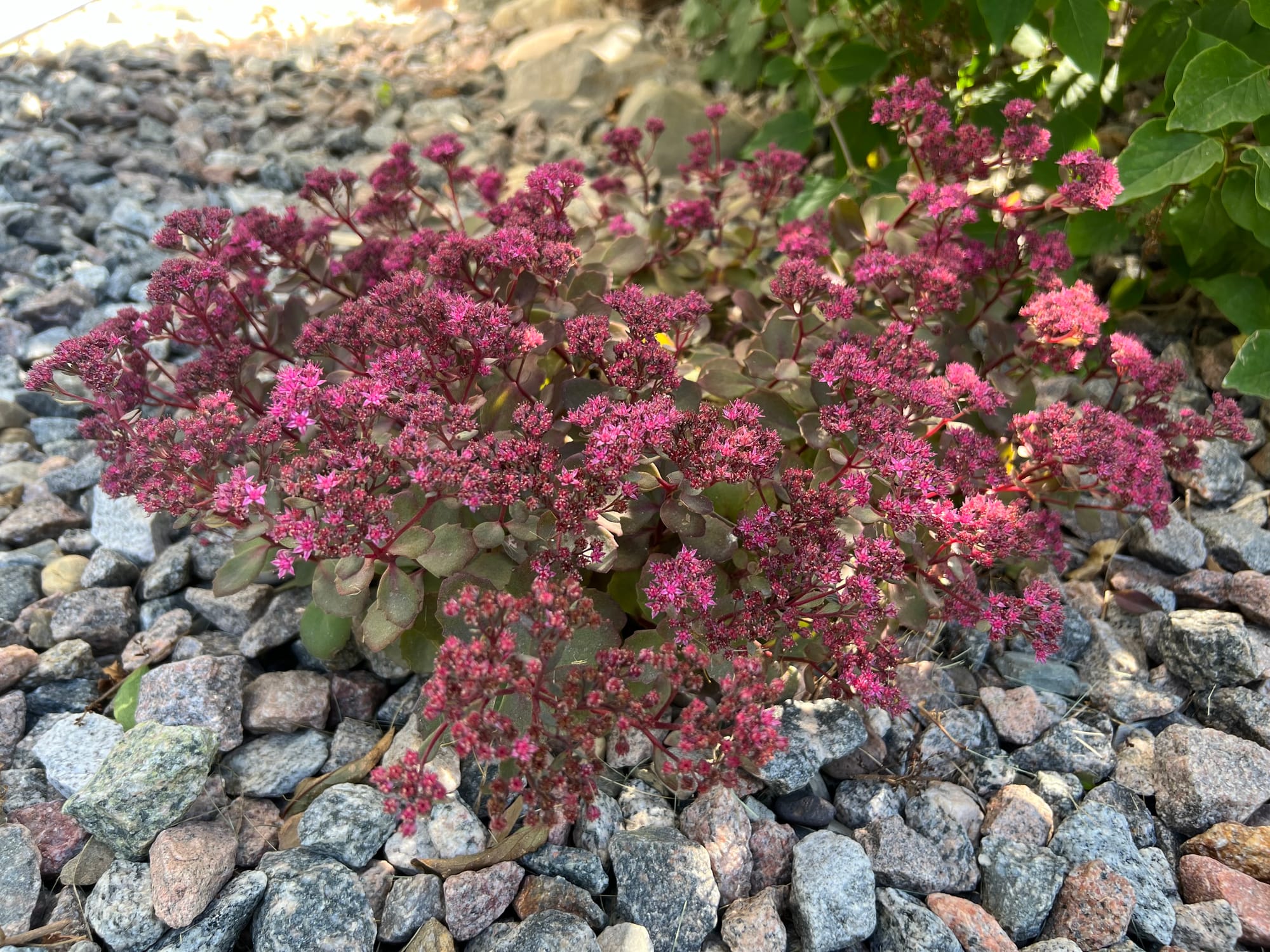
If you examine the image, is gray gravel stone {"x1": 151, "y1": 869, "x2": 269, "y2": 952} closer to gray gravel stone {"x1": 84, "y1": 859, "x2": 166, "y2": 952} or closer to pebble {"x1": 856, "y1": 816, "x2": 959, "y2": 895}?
gray gravel stone {"x1": 84, "y1": 859, "x2": 166, "y2": 952}

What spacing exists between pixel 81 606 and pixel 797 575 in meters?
2.20

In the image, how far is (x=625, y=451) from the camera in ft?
6.97

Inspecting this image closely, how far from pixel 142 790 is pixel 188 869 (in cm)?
23

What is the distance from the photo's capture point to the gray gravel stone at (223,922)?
6.84 ft

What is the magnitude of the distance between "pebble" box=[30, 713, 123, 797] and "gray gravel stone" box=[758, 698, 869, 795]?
5.71 ft

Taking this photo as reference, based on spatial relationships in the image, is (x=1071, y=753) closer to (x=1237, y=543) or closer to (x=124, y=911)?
(x=1237, y=543)

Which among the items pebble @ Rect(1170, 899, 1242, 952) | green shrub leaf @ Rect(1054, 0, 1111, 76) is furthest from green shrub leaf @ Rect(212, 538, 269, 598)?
green shrub leaf @ Rect(1054, 0, 1111, 76)

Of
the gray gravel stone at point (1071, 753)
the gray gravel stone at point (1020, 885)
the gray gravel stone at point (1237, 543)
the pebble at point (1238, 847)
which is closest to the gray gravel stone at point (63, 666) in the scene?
the gray gravel stone at point (1020, 885)

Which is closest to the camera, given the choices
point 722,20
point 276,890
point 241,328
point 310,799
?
point 276,890

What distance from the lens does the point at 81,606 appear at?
→ 290 cm

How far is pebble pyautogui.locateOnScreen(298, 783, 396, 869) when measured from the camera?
2289 millimetres

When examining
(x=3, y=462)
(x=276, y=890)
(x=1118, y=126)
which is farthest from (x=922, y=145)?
(x=3, y=462)

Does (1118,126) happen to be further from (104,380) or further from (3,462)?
(3,462)

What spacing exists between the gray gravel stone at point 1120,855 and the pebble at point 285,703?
6.63 ft
